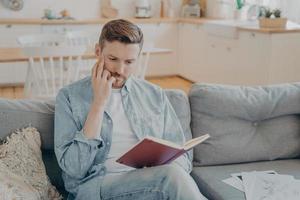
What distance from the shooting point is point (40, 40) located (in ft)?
13.7

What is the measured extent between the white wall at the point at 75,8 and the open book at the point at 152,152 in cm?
456

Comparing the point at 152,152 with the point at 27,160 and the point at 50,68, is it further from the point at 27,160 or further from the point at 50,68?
the point at 50,68

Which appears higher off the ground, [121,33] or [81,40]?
[121,33]

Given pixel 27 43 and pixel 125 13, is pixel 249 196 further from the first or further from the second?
pixel 125 13

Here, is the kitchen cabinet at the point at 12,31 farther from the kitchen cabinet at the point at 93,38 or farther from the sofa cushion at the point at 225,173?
the sofa cushion at the point at 225,173

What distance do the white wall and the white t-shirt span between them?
14.2 feet

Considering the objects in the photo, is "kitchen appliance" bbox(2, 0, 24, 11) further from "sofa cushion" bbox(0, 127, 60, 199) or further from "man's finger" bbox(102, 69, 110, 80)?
"man's finger" bbox(102, 69, 110, 80)

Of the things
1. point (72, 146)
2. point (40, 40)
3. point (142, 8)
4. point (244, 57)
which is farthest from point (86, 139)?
point (142, 8)

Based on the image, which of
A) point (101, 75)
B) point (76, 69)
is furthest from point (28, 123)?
point (76, 69)

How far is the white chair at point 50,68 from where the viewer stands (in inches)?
125

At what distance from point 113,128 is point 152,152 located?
0.24m

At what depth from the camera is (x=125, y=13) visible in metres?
6.12

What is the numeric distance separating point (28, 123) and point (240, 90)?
1.01 metres

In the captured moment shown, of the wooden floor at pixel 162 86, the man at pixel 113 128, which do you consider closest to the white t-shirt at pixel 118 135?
the man at pixel 113 128
